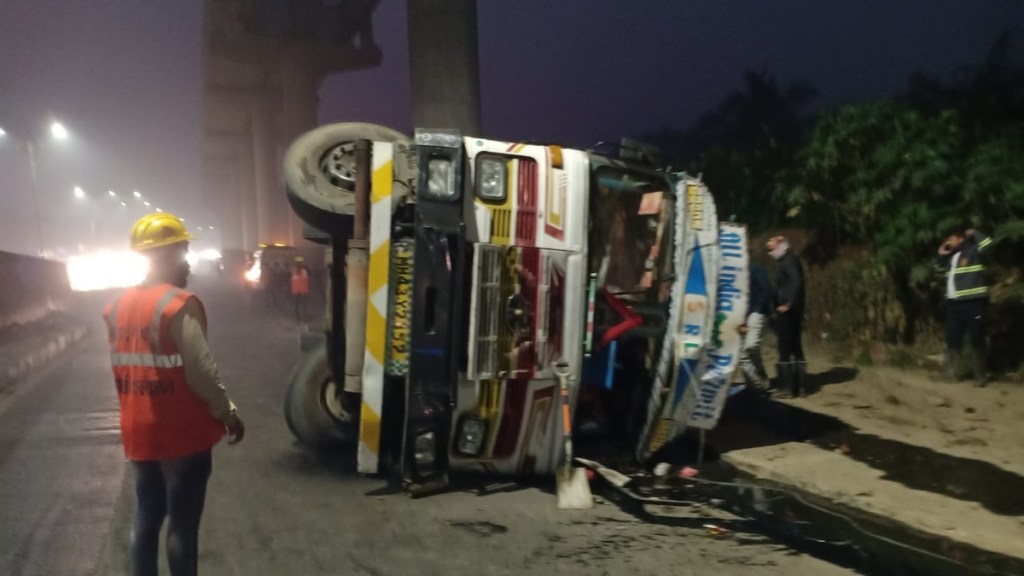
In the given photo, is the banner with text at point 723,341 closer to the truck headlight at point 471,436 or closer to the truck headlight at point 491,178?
the truck headlight at point 471,436

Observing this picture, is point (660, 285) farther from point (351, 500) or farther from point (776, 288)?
point (776, 288)

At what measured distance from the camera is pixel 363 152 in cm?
511

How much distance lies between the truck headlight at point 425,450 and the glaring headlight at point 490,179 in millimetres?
1498

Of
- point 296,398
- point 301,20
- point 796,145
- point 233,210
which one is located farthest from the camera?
point 233,210

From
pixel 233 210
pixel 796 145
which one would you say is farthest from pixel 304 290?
pixel 233 210

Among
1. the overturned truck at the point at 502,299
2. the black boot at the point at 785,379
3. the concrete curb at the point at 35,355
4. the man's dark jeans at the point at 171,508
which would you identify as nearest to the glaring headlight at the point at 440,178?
the overturned truck at the point at 502,299

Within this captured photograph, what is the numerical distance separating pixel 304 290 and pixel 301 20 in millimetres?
18814

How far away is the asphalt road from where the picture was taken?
13.8 ft

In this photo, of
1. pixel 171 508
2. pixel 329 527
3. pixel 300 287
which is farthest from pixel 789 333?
pixel 300 287

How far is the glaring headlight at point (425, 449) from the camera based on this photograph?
196 inches

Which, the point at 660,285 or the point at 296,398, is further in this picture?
the point at 296,398

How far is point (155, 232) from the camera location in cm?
332

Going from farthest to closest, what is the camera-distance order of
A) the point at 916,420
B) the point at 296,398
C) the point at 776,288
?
the point at 776,288 < the point at 916,420 < the point at 296,398

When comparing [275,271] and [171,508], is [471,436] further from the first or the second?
[275,271]
